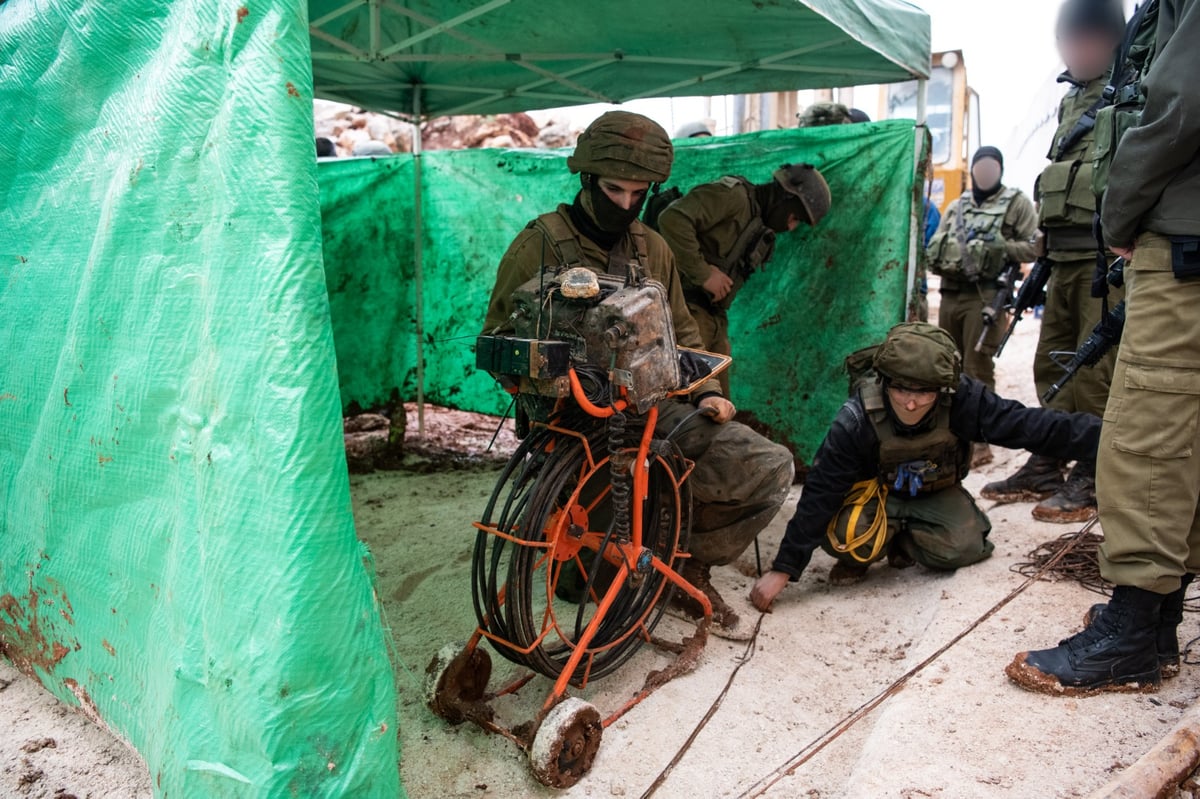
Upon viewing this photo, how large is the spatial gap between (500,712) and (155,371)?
5.12 ft

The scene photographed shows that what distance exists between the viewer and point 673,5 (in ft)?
12.3

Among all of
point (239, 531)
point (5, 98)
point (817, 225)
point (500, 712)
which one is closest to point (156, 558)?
point (239, 531)

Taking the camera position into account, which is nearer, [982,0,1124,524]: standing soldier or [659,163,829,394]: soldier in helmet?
[982,0,1124,524]: standing soldier

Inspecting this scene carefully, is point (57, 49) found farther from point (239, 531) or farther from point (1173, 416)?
point (1173, 416)

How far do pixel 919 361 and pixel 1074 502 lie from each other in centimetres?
137

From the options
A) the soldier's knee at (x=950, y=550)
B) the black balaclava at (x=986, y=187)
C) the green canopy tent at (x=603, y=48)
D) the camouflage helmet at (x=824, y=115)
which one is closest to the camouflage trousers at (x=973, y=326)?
the black balaclava at (x=986, y=187)

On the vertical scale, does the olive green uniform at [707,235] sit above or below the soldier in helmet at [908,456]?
above

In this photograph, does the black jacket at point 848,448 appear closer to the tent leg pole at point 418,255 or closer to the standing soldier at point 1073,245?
the standing soldier at point 1073,245

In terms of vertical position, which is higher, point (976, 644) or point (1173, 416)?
point (1173, 416)

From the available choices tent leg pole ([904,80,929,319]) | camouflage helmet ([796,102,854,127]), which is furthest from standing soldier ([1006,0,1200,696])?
camouflage helmet ([796,102,854,127])

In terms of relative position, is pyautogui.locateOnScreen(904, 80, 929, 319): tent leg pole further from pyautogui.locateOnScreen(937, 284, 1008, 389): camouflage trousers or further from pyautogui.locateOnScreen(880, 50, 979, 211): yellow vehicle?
pyautogui.locateOnScreen(880, 50, 979, 211): yellow vehicle

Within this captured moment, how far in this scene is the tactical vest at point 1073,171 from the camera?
3900 mm

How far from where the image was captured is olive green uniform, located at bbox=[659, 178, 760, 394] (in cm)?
425

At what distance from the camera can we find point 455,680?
2594mm
